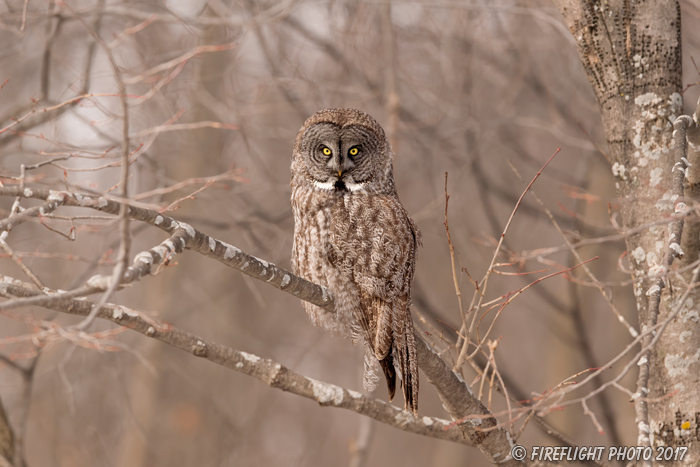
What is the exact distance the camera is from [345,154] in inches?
175

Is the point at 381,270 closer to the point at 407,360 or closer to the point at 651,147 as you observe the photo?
the point at 407,360

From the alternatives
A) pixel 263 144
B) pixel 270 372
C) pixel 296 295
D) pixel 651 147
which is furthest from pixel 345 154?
pixel 263 144

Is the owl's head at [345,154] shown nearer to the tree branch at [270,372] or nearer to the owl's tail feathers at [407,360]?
the owl's tail feathers at [407,360]

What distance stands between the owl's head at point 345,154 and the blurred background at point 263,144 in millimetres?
553

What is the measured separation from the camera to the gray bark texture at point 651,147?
11.6 feet

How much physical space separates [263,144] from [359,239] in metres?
7.07

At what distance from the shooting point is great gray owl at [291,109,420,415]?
3.92 m

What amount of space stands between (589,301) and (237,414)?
6151 mm

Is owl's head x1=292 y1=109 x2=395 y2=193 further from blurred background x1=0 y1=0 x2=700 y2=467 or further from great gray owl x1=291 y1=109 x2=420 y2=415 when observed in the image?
blurred background x1=0 y1=0 x2=700 y2=467

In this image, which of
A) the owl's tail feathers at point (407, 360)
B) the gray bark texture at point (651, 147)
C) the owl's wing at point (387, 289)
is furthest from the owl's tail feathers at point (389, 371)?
the gray bark texture at point (651, 147)

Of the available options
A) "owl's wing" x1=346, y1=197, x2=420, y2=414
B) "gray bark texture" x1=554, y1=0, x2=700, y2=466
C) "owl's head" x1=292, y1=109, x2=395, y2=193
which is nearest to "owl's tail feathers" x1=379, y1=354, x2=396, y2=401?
"owl's wing" x1=346, y1=197, x2=420, y2=414

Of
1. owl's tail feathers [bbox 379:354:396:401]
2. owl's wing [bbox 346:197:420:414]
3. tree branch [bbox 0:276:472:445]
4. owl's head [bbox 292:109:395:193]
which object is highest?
owl's head [bbox 292:109:395:193]

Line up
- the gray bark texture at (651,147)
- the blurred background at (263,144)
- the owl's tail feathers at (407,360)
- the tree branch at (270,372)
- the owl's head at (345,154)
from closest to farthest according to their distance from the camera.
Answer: the tree branch at (270,372), the gray bark texture at (651,147), the owl's tail feathers at (407,360), the owl's head at (345,154), the blurred background at (263,144)

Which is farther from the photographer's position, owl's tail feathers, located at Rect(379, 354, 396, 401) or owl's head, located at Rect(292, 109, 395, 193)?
owl's head, located at Rect(292, 109, 395, 193)
